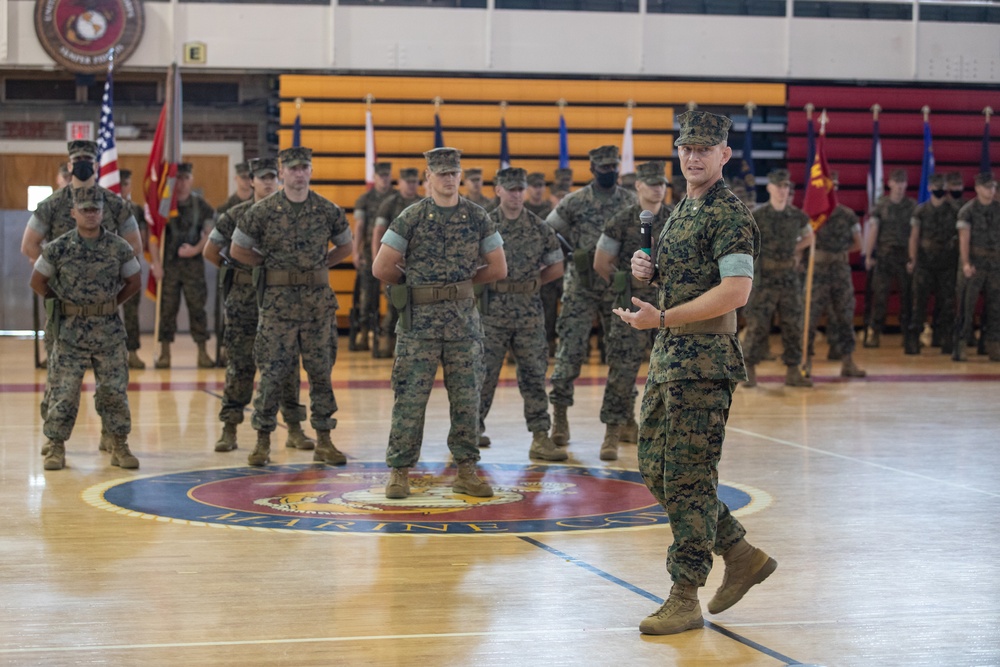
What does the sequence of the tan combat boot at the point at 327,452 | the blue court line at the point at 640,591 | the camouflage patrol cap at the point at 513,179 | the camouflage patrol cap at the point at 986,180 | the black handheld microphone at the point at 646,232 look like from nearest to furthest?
the blue court line at the point at 640,591 → the black handheld microphone at the point at 646,232 → the tan combat boot at the point at 327,452 → the camouflage patrol cap at the point at 513,179 → the camouflage patrol cap at the point at 986,180

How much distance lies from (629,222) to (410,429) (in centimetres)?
172

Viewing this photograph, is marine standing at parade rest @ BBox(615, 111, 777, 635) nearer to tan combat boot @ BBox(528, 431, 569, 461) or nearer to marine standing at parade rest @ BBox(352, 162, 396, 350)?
tan combat boot @ BBox(528, 431, 569, 461)

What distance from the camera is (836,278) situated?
11.2 metres

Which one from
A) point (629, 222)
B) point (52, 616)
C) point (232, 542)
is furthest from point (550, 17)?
point (52, 616)

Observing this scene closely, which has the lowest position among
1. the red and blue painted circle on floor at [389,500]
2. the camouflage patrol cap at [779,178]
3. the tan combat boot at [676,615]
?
the red and blue painted circle on floor at [389,500]

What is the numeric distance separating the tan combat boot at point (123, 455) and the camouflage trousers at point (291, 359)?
0.60m

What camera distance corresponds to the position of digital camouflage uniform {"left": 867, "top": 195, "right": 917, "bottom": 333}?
1425cm

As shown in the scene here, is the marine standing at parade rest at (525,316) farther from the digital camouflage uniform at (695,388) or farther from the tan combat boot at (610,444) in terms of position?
the digital camouflage uniform at (695,388)

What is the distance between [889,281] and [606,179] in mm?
7958

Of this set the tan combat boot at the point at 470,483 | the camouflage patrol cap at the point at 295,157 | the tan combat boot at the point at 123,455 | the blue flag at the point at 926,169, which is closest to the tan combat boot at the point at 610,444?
the tan combat boot at the point at 470,483

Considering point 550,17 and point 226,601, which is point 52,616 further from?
point 550,17

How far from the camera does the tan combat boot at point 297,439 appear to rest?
7.46m

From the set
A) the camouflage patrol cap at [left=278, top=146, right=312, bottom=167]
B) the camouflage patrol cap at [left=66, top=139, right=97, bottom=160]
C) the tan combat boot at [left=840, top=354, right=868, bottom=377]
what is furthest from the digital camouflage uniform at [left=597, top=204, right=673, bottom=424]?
the tan combat boot at [left=840, top=354, right=868, bottom=377]

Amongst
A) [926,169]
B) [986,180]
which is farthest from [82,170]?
[926,169]
